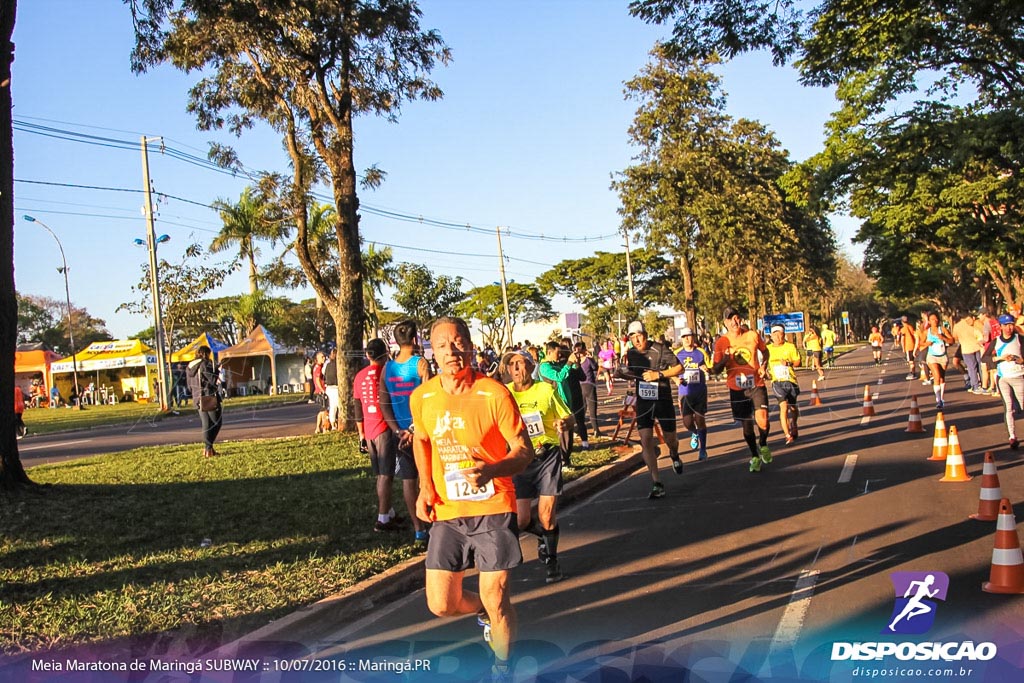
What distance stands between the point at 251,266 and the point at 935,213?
37285 mm

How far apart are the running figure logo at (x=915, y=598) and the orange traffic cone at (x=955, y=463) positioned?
4.17 metres

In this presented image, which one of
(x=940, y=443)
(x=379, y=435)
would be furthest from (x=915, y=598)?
(x=940, y=443)

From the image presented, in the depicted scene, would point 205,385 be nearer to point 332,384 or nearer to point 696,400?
point 332,384

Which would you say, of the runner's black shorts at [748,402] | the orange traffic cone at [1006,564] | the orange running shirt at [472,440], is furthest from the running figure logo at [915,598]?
the runner's black shorts at [748,402]

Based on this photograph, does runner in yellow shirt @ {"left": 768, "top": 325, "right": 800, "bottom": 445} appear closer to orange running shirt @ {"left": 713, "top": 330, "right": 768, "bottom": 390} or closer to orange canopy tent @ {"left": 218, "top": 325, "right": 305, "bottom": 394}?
orange running shirt @ {"left": 713, "top": 330, "right": 768, "bottom": 390}

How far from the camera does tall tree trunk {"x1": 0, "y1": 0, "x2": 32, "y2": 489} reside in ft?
32.4

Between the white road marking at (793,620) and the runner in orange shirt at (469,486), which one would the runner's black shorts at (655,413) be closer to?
the white road marking at (793,620)

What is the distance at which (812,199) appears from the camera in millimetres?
22062

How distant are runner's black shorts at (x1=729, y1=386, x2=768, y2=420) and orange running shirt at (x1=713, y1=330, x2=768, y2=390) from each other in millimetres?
75

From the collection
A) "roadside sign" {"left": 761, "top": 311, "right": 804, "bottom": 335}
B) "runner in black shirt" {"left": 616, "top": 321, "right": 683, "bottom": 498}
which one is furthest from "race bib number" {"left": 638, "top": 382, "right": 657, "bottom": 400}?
"roadside sign" {"left": 761, "top": 311, "right": 804, "bottom": 335}

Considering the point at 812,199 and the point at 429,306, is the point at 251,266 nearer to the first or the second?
the point at 429,306

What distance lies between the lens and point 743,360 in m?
12.7

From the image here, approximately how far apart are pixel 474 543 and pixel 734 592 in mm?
2668

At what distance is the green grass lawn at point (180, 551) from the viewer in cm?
623
